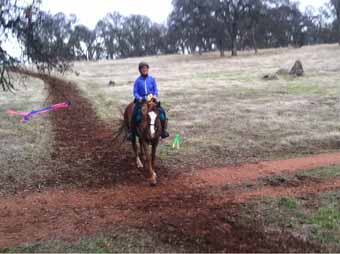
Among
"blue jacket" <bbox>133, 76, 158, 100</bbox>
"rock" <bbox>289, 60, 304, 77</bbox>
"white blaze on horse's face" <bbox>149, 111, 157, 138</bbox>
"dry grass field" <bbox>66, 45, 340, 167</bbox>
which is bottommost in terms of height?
"dry grass field" <bbox>66, 45, 340, 167</bbox>

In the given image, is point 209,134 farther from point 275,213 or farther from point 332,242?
point 332,242

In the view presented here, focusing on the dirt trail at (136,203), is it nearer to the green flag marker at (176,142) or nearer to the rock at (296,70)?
the green flag marker at (176,142)

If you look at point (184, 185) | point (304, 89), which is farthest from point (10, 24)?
Result: point (304, 89)

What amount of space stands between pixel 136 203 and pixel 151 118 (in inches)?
82.1

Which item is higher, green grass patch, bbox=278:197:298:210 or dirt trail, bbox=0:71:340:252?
dirt trail, bbox=0:71:340:252

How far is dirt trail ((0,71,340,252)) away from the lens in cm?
682

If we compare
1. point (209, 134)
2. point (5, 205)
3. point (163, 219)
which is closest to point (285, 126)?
point (209, 134)

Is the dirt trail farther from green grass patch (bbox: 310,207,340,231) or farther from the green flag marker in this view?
the green flag marker

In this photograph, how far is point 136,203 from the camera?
841 cm

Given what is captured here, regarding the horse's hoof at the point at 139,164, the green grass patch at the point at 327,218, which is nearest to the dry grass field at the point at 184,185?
the green grass patch at the point at 327,218

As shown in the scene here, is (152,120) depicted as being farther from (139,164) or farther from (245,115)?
(245,115)

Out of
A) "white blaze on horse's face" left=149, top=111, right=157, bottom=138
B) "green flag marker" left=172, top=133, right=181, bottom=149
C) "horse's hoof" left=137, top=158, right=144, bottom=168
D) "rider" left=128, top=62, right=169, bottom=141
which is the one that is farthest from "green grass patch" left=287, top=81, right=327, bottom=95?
"white blaze on horse's face" left=149, top=111, right=157, bottom=138

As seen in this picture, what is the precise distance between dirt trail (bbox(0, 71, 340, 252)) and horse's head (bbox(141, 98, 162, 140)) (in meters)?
1.31

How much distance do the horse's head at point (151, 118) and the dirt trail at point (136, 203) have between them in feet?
4.28
